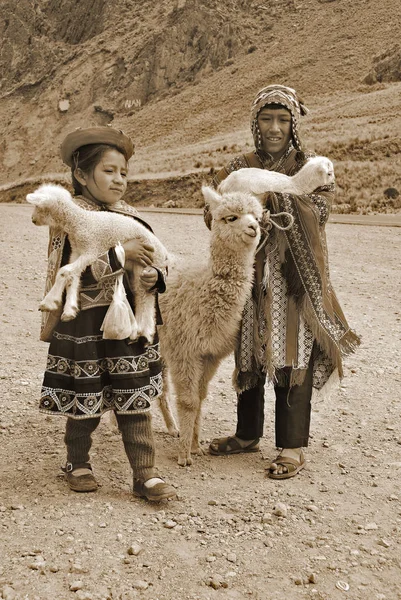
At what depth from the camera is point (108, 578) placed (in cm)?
282

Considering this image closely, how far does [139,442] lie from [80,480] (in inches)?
14.6

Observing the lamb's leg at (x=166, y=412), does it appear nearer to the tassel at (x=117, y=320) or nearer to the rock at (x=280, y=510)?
the rock at (x=280, y=510)

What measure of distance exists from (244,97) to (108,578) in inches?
2171

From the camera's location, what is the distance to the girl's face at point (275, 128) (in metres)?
3.81

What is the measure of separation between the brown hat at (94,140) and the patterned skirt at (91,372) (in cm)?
76

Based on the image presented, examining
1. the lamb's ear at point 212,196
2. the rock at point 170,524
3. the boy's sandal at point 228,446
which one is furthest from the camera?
the boy's sandal at point 228,446

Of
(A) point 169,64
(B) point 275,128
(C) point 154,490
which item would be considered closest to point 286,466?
(C) point 154,490

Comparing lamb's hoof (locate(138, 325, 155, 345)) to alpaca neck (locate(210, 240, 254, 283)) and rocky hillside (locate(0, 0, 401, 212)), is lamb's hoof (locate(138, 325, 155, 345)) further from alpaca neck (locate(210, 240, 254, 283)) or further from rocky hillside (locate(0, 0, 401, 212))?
rocky hillside (locate(0, 0, 401, 212))

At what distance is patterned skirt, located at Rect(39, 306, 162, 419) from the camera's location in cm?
336

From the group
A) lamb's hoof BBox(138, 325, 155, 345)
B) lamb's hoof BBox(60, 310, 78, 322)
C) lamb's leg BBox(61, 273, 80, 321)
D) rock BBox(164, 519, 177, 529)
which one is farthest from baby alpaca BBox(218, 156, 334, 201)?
rock BBox(164, 519, 177, 529)

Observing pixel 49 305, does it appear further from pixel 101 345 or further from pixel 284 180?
pixel 284 180

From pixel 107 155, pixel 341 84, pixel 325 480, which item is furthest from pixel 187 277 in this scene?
pixel 341 84

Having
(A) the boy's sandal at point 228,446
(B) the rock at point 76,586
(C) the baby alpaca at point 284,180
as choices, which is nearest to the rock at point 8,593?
(B) the rock at point 76,586

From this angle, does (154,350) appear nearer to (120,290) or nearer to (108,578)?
(120,290)
